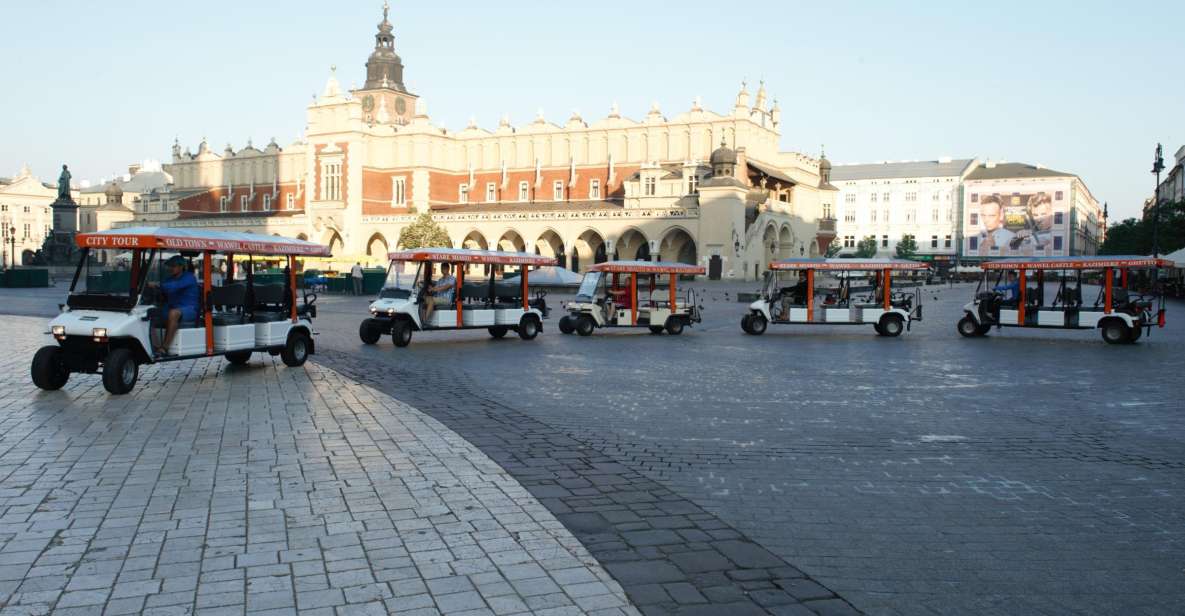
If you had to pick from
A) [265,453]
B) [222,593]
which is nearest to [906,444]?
[265,453]

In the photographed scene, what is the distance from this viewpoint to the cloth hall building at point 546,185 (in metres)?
60.9

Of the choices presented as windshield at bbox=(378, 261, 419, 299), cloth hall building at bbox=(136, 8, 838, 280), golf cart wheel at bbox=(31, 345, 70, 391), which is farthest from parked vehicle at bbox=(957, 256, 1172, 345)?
cloth hall building at bbox=(136, 8, 838, 280)

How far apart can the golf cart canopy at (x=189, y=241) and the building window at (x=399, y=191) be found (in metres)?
61.2

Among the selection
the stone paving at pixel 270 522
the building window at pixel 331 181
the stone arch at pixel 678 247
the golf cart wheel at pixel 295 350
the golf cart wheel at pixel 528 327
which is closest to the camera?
the stone paving at pixel 270 522

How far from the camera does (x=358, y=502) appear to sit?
6418mm

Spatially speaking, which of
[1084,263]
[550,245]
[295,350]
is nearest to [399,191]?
[550,245]

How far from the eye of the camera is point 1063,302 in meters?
23.1

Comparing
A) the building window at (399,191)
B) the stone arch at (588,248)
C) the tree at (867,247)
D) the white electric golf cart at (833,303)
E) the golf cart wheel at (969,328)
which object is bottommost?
the golf cart wheel at (969,328)

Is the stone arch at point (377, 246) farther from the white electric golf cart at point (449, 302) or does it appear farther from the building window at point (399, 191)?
the white electric golf cart at point (449, 302)

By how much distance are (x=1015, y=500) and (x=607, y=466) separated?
125 inches

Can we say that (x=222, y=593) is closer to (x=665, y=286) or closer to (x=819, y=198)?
(x=665, y=286)

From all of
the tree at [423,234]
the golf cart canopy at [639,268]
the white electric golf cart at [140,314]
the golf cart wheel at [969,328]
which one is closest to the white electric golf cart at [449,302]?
the golf cart canopy at [639,268]

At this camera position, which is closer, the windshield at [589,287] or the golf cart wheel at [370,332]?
the golf cart wheel at [370,332]

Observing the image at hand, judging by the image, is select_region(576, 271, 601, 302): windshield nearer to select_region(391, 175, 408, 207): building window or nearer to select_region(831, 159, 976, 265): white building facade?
select_region(391, 175, 408, 207): building window
